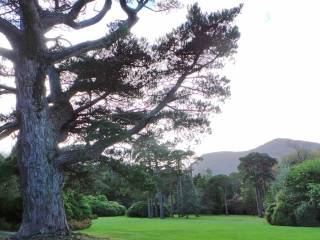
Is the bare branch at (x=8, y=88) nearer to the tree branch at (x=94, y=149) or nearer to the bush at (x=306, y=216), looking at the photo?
the tree branch at (x=94, y=149)

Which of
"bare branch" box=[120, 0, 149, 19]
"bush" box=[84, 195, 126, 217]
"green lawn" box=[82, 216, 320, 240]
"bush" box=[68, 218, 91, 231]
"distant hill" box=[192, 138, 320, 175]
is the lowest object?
"green lawn" box=[82, 216, 320, 240]

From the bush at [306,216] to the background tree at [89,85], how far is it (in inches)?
662

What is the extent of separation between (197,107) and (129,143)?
2.06m

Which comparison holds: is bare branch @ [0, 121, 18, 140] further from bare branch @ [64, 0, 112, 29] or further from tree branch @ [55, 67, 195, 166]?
bare branch @ [64, 0, 112, 29]

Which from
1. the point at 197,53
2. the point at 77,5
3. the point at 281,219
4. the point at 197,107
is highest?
the point at 77,5

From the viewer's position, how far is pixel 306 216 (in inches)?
1012

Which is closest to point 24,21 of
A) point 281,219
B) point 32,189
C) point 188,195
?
point 32,189

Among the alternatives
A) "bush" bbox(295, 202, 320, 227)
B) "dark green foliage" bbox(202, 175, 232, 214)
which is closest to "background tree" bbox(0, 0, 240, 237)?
"bush" bbox(295, 202, 320, 227)

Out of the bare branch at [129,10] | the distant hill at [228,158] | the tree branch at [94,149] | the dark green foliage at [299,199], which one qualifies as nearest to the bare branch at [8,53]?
the tree branch at [94,149]

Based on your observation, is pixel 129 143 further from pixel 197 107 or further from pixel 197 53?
pixel 197 53

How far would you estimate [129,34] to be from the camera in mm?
10477

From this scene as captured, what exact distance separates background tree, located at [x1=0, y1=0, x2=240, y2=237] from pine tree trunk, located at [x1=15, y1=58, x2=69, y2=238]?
20 mm

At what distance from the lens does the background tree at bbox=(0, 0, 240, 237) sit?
9.38m

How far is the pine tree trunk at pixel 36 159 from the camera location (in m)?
9.13
